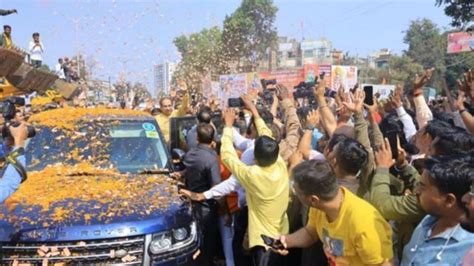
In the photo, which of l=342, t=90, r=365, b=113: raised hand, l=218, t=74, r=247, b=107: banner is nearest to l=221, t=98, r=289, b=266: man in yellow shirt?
l=342, t=90, r=365, b=113: raised hand

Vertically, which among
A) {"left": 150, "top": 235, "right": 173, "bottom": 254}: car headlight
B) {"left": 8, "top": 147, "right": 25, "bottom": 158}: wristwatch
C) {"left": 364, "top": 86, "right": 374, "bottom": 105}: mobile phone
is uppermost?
{"left": 364, "top": 86, "right": 374, "bottom": 105}: mobile phone

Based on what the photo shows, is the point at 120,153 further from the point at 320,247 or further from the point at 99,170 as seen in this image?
the point at 320,247

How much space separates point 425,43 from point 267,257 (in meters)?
88.4

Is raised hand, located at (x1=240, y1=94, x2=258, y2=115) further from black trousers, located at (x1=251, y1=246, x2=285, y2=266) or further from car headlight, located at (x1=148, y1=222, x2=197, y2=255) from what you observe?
black trousers, located at (x1=251, y1=246, x2=285, y2=266)

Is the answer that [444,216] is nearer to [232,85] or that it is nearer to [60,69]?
[60,69]

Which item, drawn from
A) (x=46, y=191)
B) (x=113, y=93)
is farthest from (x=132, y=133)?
(x=113, y=93)

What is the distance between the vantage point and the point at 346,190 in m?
3.04

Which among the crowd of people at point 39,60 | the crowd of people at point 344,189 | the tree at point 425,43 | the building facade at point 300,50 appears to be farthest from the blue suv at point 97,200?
the building facade at point 300,50

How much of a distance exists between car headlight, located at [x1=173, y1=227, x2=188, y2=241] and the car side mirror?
4.18 feet

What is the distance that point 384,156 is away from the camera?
128 inches

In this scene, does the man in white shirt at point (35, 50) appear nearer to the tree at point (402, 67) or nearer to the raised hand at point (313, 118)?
the raised hand at point (313, 118)

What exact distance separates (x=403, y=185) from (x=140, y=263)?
2114 mm

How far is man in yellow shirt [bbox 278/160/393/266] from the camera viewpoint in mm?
2812

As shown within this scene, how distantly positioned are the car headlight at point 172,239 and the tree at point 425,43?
76271 millimetres
